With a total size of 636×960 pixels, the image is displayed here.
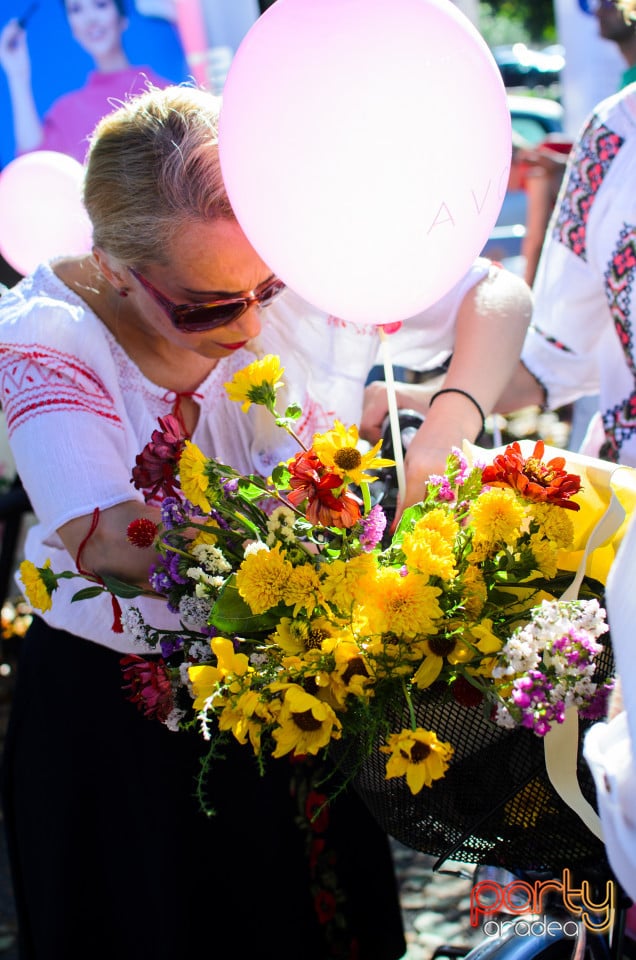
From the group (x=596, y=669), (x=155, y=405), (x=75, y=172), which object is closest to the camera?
(x=596, y=669)

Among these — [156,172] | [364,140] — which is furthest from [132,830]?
[364,140]

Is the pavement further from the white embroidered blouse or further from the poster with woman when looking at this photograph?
the poster with woman

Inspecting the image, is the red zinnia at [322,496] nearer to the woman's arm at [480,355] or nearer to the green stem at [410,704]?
the green stem at [410,704]

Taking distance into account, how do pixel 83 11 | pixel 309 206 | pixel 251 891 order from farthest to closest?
pixel 83 11, pixel 251 891, pixel 309 206

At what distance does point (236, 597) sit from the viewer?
1.07m

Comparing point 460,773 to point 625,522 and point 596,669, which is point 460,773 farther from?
point 625,522

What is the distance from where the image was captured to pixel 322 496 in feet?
3.30

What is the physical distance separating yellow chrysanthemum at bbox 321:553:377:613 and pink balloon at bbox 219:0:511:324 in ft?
1.33

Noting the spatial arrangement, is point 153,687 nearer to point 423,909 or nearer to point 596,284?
point 596,284

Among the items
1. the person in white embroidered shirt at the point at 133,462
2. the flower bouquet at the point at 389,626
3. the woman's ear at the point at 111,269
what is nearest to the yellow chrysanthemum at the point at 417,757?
the flower bouquet at the point at 389,626

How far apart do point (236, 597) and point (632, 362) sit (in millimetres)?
1085

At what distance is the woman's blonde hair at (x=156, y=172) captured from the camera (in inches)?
53.5

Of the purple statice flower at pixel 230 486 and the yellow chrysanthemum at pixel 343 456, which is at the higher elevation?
the yellow chrysanthemum at pixel 343 456

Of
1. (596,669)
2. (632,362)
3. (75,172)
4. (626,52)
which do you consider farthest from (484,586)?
(626,52)
